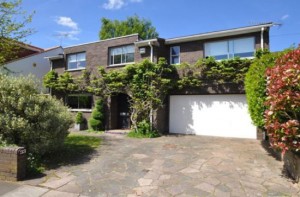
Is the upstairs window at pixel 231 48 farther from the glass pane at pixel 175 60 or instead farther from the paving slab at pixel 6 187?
the paving slab at pixel 6 187

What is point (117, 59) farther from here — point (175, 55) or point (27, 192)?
point (27, 192)

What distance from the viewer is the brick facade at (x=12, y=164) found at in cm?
636

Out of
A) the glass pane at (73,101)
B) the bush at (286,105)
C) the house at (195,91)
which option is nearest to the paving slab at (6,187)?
the bush at (286,105)

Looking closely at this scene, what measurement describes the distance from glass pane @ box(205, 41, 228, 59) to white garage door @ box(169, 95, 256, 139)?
234 centimetres

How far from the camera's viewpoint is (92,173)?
275 inches

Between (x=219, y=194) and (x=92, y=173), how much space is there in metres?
3.49

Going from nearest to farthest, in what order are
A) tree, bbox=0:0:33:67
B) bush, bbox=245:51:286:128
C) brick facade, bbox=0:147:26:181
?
brick facade, bbox=0:147:26:181 → bush, bbox=245:51:286:128 → tree, bbox=0:0:33:67

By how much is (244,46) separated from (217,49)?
1.43 m

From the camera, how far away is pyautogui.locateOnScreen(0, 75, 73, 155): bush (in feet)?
24.8

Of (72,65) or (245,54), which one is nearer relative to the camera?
(245,54)

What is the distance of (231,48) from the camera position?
13555mm

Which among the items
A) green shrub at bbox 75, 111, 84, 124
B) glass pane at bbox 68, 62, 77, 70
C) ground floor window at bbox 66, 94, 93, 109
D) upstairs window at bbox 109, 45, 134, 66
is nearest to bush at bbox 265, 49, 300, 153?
upstairs window at bbox 109, 45, 134, 66

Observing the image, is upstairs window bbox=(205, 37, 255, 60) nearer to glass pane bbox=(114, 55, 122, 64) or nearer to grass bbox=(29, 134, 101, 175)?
glass pane bbox=(114, 55, 122, 64)

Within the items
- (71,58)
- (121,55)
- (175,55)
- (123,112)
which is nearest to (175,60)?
(175,55)
